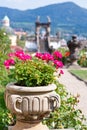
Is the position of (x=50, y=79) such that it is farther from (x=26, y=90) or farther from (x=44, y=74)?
(x=26, y=90)

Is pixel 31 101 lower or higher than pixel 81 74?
higher

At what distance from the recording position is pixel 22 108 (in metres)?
4.75

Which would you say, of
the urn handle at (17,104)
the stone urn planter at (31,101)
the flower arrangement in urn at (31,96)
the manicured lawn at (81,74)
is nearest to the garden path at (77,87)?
the manicured lawn at (81,74)

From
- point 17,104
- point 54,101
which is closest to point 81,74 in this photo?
point 54,101

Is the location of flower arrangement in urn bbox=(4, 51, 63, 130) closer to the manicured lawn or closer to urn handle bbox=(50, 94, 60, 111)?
urn handle bbox=(50, 94, 60, 111)

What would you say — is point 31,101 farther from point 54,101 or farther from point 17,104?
point 54,101

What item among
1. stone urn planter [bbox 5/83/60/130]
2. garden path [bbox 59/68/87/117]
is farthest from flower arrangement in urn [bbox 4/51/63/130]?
garden path [bbox 59/68/87/117]

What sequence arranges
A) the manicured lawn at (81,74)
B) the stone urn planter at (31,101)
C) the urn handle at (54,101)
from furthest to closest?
the manicured lawn at (81,74), the urn handle at (54,101), the stone urn planter at (31,101)

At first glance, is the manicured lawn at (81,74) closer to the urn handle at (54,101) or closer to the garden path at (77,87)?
the garden path at (77,87)

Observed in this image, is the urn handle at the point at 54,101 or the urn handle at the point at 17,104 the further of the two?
the urn handle at the point at 54,101

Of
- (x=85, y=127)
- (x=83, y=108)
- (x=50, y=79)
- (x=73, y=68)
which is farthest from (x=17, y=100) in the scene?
(x=73, y=68)

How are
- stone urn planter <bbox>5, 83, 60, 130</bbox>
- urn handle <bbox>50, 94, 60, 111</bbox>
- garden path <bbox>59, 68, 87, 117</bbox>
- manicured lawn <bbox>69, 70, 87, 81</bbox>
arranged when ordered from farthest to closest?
1. manicured lawn <bbox>69, 70, 87, 81</bbox>
2. garden path <bbox>59, 68, 87, 117</bbox>
3. urn handle <bbox>50, 94, 60, 111</bbox>
4. stone urn planter <bbox>5, 83, 60, 130</bbox>

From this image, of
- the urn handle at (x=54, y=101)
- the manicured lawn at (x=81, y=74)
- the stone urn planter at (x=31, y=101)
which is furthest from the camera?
the manicured lawn at (x=81, y=74)

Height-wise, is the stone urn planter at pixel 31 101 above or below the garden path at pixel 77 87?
above
